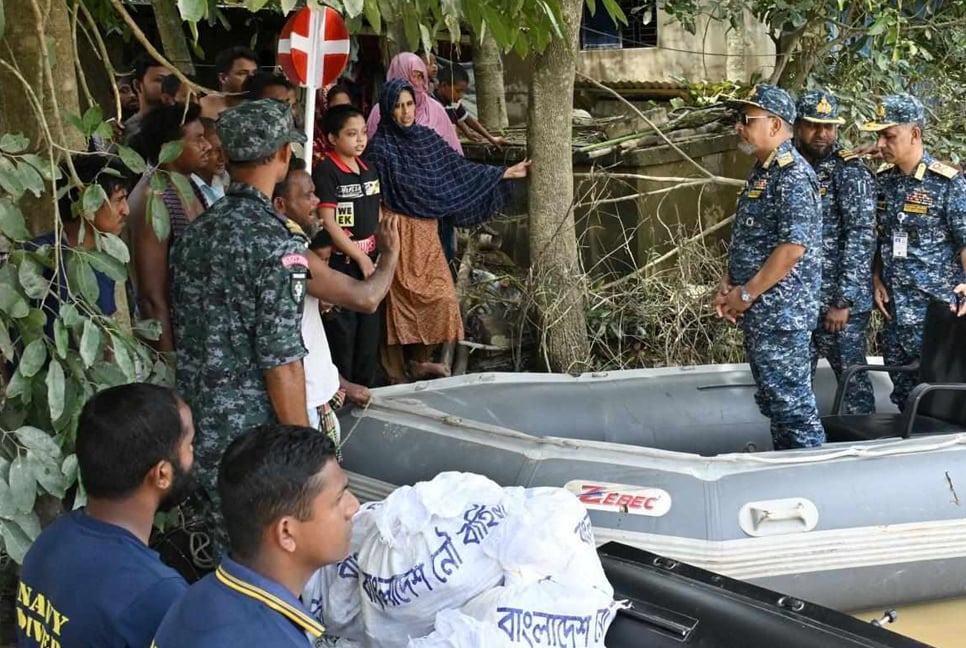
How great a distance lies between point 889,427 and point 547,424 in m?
1.26

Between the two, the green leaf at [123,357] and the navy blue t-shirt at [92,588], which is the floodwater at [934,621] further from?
the navy blue t-shirt at [92,588]

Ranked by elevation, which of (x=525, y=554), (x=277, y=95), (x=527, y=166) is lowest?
(x=525, y=554)

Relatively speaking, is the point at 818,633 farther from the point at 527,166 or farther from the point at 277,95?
the point at 527,166

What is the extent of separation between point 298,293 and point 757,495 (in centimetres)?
155

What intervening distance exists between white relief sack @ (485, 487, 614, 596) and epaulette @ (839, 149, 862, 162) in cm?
304

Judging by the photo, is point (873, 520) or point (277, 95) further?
point (277, 95)

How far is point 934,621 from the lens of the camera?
3695 millimetres

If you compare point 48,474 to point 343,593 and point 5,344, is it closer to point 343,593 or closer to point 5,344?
point 5,344

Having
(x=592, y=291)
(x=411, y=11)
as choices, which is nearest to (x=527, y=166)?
(x=592, y=291)

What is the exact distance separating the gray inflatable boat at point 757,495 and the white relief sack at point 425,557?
1171mm

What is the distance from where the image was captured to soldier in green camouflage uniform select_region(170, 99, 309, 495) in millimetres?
2785

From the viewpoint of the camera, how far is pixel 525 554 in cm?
222

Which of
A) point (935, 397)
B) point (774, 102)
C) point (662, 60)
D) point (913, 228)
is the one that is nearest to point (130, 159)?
point (774, 102)

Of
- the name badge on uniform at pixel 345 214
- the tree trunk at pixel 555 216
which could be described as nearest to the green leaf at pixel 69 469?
the name badge on uniform at pixel 345 214
